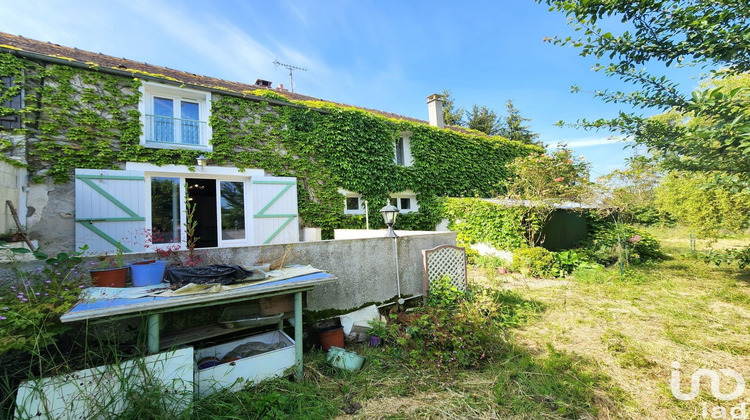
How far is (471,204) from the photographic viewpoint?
372 inches

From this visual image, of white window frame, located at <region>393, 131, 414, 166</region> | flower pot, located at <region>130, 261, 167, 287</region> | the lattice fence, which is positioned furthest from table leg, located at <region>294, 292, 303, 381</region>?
white window frame, located at <region>393, 131, 414, 166</region>

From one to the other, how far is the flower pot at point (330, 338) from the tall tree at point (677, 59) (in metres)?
3.85

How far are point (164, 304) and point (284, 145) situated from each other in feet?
22.9

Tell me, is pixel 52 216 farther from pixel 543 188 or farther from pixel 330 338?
pixel 543 188

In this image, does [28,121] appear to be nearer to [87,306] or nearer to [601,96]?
[87,306]

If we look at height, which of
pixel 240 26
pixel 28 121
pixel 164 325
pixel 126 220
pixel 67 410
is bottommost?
pixel 67 410

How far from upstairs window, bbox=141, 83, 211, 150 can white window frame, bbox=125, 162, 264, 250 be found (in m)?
0.59

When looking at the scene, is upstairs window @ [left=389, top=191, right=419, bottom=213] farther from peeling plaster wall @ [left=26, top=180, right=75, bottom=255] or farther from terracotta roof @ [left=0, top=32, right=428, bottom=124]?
peeling plaster wall @ [left=26, top=180, right=75, bottom=255]

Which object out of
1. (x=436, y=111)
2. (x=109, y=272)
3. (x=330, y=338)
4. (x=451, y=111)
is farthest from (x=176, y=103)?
(x=451, y=111)

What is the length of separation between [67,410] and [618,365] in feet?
15.6

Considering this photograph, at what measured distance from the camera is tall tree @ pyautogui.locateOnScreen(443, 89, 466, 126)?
24.6 meters

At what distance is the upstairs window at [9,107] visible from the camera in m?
5.59

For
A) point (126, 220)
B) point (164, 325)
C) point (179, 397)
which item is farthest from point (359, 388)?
point (126, 220)

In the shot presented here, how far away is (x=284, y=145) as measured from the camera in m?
8.48
